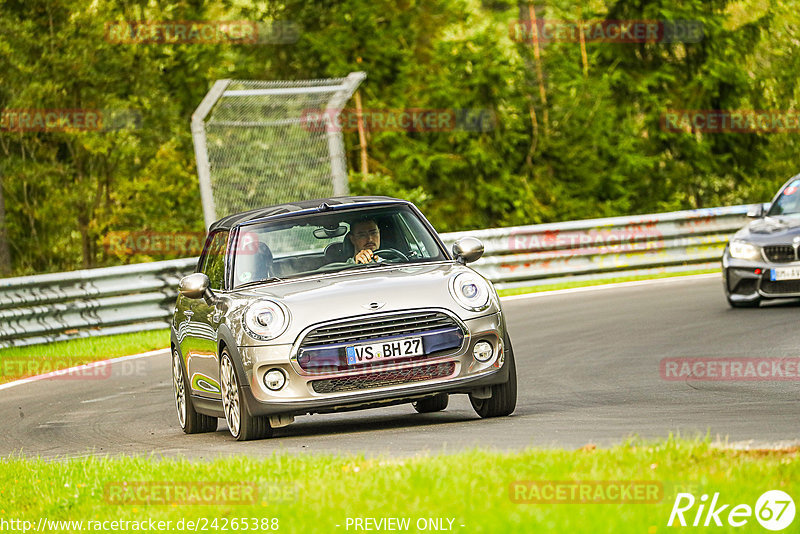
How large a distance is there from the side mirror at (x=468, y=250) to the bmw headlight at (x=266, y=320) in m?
1.54

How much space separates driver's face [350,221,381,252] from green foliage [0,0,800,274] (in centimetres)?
1871

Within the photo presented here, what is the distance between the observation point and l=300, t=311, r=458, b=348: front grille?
8.70 metres

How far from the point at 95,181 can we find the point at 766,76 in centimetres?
1617

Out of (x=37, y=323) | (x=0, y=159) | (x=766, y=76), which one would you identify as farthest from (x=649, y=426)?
(x=766, y=76)

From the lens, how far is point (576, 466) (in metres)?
6.39

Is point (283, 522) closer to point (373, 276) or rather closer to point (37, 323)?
point (373, 276)

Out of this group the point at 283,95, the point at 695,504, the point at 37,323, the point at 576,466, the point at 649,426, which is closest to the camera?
the point at 695,504

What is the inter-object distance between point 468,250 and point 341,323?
1411mm
